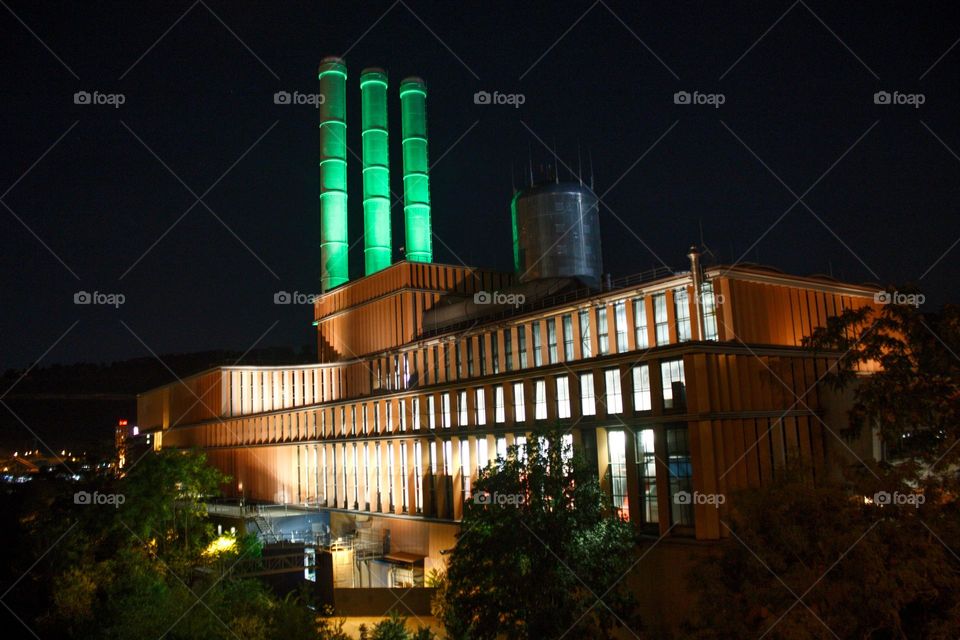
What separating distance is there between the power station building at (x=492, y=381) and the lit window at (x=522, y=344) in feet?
0.48

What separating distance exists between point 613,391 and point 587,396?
1.52m

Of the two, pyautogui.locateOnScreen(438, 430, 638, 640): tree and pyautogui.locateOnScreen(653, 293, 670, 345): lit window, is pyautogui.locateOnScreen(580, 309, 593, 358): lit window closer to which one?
pyautogui.locateOnScreen(653, 293, 670, 345): lit window

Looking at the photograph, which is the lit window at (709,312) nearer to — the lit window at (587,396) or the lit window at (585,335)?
the lit window at (587,396)

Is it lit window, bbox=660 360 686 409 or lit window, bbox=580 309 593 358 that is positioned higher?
lit window, bbox=580 309 593 358

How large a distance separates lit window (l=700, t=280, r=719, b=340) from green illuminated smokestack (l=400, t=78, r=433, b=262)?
119 ft

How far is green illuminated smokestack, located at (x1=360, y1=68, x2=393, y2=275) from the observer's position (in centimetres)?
6725

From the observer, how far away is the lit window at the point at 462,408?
1592 inches

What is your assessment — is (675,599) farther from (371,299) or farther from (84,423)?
(84,423)

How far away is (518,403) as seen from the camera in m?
37.2

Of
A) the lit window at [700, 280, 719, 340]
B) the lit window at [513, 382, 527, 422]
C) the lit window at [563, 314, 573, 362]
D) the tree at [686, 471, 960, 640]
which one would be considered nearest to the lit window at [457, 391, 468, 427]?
the lit window at [513, 382, 527, 422]

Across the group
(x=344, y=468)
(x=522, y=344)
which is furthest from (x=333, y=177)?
(x=522, y=344)

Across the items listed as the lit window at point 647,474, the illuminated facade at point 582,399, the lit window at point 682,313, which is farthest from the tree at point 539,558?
the lit window at point 682,313

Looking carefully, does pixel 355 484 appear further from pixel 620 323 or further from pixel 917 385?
pixel 917 385

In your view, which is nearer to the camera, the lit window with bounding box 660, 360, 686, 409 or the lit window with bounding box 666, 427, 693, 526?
the lit window with bounding box 666, 427, 693, 526
